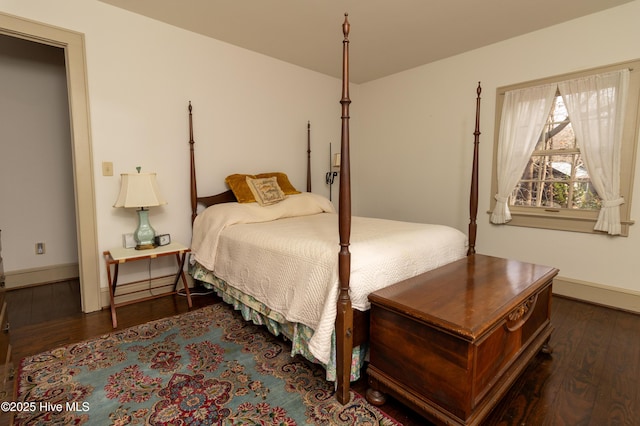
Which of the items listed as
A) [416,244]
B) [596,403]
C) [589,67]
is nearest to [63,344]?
[416,244]

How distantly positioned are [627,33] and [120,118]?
427 cm

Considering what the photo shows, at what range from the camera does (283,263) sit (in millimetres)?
1947

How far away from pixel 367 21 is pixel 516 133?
1835 mm

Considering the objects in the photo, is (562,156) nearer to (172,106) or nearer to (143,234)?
(172,106)

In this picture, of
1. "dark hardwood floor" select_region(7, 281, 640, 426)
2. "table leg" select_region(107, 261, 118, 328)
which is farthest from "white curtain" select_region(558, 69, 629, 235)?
"table leg" select_region(107, 261, 118, 328)

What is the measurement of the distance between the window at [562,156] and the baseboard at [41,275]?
464cm

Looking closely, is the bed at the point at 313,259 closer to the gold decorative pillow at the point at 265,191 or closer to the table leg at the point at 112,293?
the gold decorative pillow at the point at 265,191

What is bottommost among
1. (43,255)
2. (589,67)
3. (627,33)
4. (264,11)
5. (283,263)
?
(43,255)

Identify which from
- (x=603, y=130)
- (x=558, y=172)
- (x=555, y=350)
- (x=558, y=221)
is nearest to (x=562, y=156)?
(x=558, y=172)

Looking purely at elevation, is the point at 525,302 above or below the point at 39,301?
above

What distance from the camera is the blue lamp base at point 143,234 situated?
263 centimetres

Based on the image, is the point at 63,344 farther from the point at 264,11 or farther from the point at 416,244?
the point at 264,11

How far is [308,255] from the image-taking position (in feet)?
5.95

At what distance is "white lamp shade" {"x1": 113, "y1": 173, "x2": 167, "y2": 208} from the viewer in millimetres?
2500
